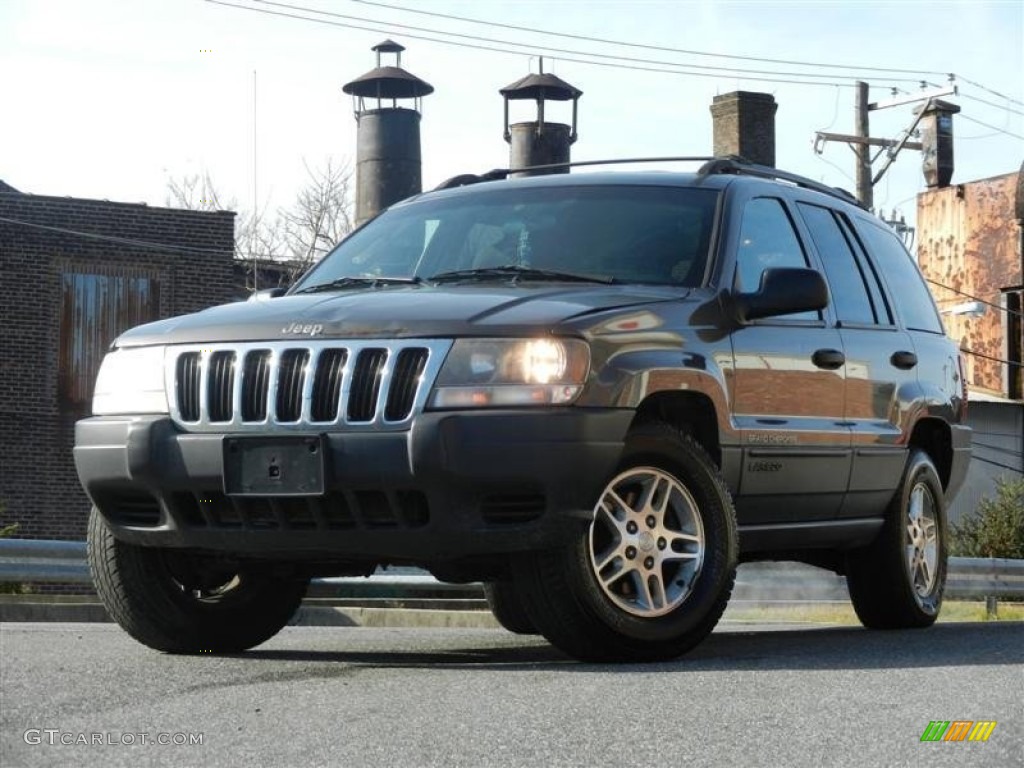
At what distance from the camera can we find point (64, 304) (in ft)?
104

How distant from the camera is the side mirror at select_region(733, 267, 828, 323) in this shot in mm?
7727

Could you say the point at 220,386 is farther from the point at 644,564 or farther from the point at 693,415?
the point at 693,415

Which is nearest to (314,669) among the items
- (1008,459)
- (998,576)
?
(998,576)

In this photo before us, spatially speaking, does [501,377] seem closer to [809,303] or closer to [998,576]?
[809,303]

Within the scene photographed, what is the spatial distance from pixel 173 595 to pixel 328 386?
4.15ft

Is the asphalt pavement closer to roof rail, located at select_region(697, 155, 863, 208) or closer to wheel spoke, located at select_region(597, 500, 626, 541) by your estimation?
wheel spoke, located at select_region(597, 500, 626, 541)

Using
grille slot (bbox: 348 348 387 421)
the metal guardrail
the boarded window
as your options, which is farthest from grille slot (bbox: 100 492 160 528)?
the boarded window


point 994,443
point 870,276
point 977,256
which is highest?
point 977,256

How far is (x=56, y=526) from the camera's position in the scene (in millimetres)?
Result: 31109

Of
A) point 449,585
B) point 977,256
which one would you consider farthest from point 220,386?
point 977,256

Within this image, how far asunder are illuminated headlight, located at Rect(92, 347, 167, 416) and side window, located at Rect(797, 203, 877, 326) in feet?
10.4

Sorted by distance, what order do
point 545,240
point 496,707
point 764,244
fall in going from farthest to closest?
point 764,244 < point 545,240 < point 496,707

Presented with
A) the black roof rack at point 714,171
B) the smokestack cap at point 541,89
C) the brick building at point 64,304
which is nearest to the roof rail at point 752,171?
the black roof rack at point 714,171

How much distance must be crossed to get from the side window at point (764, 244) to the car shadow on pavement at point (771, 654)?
1.41 metres
